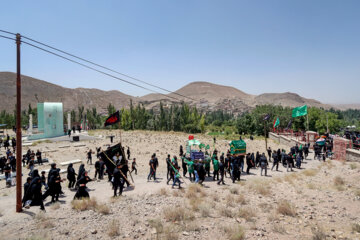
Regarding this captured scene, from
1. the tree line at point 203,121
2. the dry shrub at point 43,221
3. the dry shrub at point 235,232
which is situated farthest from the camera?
the tree line at point 203,121

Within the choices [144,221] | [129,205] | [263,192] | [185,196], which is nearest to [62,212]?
[129,205]

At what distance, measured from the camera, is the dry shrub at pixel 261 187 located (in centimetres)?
1273

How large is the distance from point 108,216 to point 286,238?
277 inches

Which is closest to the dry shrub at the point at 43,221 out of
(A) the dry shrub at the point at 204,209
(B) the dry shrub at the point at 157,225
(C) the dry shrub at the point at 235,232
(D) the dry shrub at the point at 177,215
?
(B) the dry shrub at the point at 157,225

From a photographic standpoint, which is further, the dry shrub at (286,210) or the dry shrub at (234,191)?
the dry shrub at (234,191)

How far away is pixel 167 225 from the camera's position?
8.68 metres

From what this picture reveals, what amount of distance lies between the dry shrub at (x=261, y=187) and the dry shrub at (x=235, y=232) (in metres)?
4.98

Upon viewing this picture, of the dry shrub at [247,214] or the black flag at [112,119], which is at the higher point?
the black flag at [112,119]

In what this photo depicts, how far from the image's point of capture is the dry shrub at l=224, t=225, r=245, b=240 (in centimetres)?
767

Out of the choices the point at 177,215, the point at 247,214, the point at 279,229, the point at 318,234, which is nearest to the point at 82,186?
the point at 177,215

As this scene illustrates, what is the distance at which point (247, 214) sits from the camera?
9578 millimetres

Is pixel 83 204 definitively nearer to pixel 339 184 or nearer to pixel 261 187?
pixel 261 187

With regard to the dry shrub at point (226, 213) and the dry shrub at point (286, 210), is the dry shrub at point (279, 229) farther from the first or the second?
the dry shrub at point (226, 213)

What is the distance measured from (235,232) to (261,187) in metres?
6.04
